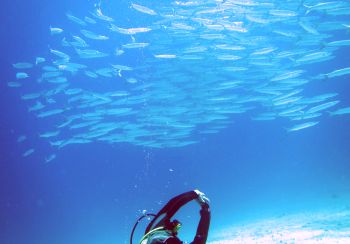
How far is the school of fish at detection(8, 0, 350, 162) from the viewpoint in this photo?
14.0 m

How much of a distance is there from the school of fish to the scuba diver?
1058 centimetres

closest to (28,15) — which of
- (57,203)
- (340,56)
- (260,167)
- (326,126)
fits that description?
(57,203)

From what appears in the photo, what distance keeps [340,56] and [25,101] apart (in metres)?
30.6

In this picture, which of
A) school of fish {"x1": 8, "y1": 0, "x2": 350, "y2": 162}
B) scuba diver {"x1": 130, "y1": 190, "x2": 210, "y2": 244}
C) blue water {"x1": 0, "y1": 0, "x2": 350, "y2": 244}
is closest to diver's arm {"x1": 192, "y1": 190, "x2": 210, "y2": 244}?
scuba diver {"x1": 130, "y1": 190, "x2": 210, "y2": 244}

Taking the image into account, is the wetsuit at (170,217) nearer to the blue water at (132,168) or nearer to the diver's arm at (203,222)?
the diver's arm at (203,222)

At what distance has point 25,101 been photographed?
3095 centimetres

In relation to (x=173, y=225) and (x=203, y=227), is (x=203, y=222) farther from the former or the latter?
(x=173, y=225)

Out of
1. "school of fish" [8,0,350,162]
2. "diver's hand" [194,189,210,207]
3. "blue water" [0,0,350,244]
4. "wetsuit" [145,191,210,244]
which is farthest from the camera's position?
"blue water" [0,0,350,244]

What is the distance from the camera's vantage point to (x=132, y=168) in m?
55.8

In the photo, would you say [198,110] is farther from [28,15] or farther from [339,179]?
[339,179]

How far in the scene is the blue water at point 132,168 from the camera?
24156 millimetres

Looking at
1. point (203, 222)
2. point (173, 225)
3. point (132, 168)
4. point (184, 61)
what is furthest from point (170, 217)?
point (132, 168)

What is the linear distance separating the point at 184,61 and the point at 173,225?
63.8ft

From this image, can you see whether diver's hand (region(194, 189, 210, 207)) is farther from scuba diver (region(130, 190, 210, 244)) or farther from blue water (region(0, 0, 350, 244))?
blue water (region(0, 0, 350, 244))
